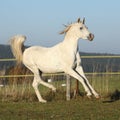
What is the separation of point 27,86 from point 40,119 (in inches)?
264

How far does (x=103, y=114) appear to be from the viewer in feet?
35.4

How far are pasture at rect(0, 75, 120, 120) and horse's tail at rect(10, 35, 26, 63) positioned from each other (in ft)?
4.31

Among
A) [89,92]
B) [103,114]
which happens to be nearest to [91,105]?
[89,92]

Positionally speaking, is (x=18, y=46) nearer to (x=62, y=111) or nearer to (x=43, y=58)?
(x=43, y=58)

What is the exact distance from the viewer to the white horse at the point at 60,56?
13695mm

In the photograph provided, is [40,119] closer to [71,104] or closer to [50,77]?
[71,104]

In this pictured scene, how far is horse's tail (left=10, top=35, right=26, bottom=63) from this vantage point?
14844 mm

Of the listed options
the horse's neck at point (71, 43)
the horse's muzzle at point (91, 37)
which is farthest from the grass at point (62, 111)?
the horse's muzzle at point (91, 37)

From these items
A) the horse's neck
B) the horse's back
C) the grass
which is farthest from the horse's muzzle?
the grass

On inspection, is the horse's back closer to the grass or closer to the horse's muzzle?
the horse's muzzle

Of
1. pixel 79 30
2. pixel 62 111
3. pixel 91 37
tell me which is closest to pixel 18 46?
pixel 79 30

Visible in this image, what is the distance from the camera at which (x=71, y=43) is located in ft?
46.2

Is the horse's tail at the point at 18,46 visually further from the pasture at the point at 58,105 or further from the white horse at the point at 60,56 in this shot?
the pasture at the point at 58,105

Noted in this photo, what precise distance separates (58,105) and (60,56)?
4.99 feet
